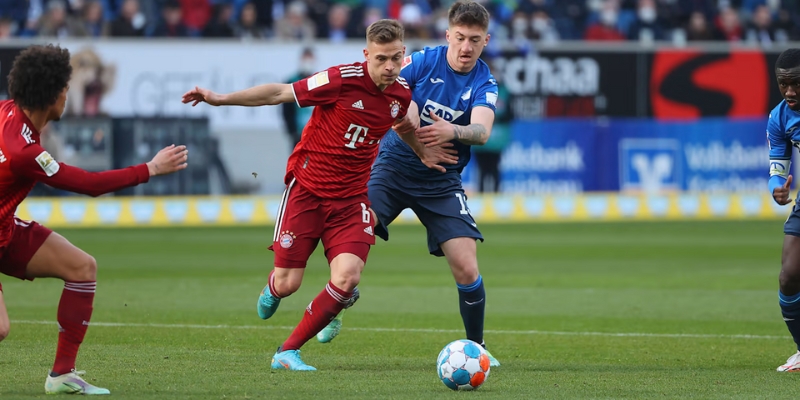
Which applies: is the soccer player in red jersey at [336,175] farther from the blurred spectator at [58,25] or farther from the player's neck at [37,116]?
the blurred spectator at [58,25]

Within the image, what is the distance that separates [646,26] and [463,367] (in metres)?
20.0

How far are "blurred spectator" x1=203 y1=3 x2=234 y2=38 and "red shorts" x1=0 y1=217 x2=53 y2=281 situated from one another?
16.2 m

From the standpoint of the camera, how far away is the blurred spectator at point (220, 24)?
72.7 feet

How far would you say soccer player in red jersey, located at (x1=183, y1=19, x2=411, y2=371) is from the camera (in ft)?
24.5

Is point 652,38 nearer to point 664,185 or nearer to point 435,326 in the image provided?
point 664,185

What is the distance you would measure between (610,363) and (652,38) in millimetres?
18181

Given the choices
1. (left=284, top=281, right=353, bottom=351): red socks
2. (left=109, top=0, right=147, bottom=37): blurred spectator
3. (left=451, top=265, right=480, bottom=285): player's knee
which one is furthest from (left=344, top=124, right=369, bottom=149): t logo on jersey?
(left=109, top=0, right=147, bottom=37): blurred spectator

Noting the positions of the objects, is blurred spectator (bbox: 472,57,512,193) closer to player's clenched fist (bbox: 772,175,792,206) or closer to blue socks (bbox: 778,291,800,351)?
blue socks (bbox: 778,291,800,351)

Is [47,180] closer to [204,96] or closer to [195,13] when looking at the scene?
[204,96]

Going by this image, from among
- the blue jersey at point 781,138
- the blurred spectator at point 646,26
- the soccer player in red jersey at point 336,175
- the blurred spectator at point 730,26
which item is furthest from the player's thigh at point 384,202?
the blurred spectator at point 730,26

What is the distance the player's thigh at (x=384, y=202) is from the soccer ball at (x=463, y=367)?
5.62ft

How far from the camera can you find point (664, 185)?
74.0 feet

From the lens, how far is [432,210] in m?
8.29

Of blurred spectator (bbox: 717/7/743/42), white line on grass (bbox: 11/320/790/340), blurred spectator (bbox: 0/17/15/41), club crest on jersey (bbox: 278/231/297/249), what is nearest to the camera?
club crest on jersey (bbox: 278/231/297/249)
